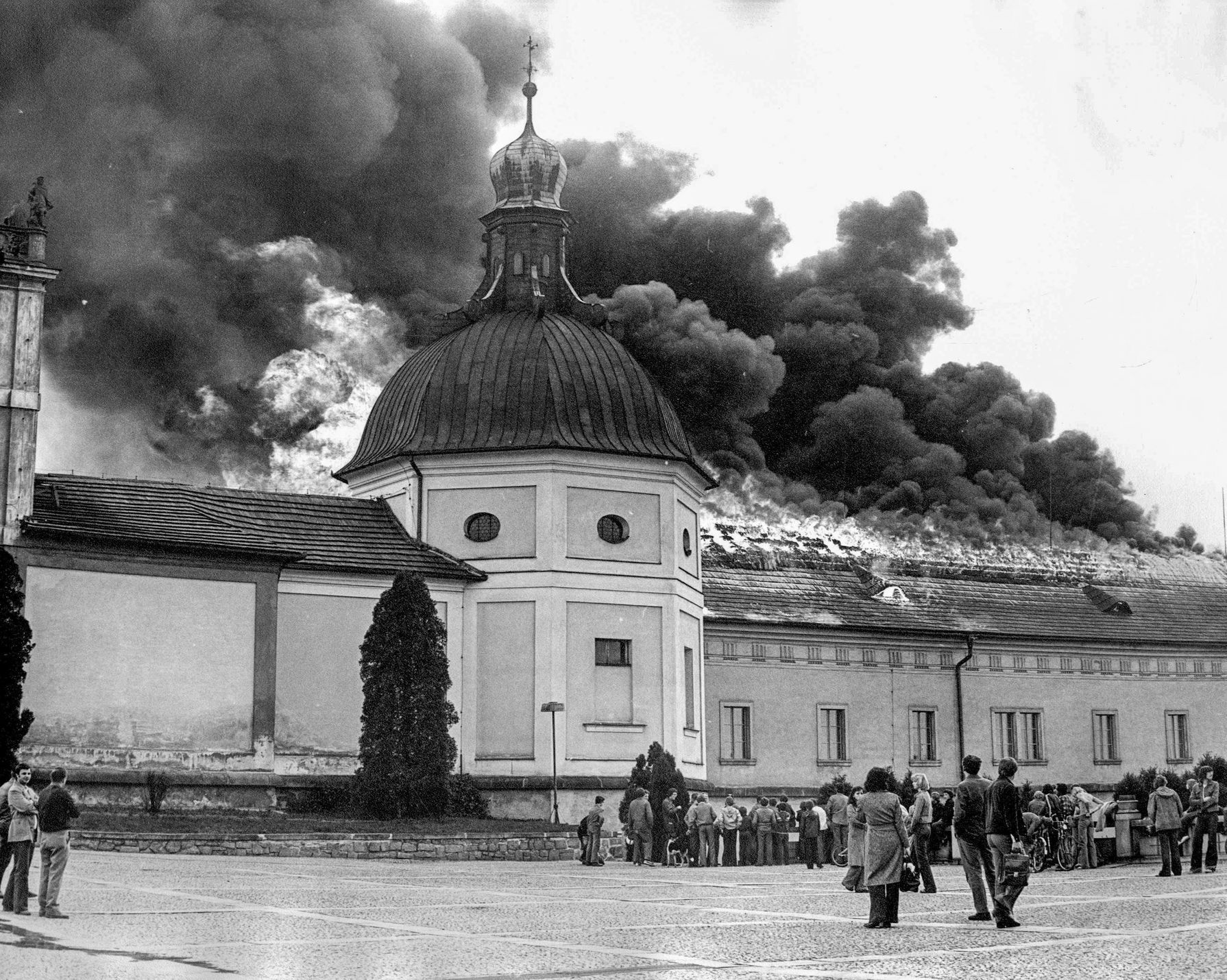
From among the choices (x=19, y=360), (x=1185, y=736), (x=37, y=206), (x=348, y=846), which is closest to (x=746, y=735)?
(x=1185, y=736)

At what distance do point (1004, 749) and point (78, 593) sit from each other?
28.6m

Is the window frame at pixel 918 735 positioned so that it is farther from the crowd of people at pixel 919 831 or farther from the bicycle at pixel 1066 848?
the bicycle at pixel 1066 848

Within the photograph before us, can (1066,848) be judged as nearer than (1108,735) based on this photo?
Yes

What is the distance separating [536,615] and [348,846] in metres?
10.7

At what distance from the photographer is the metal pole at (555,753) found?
3709cm

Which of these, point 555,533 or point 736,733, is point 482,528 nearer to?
point 555,533

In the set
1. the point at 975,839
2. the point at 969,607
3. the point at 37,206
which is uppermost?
the point at 37,206

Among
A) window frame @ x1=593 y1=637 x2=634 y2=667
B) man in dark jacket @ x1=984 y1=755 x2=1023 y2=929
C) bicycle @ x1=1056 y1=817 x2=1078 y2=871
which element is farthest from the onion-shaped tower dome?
man in dark jacket @ x1=984 y1=755 x2=1023 y2=929

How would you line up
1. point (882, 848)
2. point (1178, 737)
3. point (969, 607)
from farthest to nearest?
1. point (1178, 737)
2. point (969, 607)
3. point (882, 848)

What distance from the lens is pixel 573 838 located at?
32656 millimetres

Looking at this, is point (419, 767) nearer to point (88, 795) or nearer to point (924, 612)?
point (88, 795)

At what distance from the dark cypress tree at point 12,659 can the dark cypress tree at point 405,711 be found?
21.8 feet

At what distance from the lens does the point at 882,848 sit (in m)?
17.0

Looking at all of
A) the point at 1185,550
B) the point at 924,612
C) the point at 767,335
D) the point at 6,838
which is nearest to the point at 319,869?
the point at 6,838
